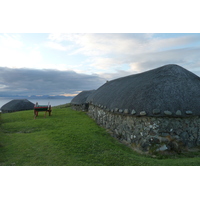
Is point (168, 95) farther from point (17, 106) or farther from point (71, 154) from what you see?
point (17, 106)

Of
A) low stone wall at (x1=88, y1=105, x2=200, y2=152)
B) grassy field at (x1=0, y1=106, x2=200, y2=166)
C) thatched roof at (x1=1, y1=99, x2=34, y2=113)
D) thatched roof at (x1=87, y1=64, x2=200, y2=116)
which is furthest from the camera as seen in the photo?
thatched roof at (x1=1, y1=99, x2=34, y2=113)

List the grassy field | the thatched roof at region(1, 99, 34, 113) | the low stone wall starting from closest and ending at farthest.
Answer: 1. the grassy field
2. the low stone wall
3. the thatched roof at region(1, 99, 34, 113)

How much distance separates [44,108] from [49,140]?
313 inches

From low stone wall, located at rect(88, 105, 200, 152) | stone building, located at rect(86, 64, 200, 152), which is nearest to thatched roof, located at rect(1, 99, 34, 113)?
stone building, located at rect(86, 64, 200, 152)

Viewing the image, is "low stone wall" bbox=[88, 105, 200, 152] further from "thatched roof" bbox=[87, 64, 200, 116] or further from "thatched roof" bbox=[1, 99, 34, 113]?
"thatched roof" bbox=[1, 99, 34, 113]

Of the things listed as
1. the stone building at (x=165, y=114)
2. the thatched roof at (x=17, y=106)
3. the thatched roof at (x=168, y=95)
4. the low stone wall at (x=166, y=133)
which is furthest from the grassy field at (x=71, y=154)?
the thatched roof at (x=17, y=106)

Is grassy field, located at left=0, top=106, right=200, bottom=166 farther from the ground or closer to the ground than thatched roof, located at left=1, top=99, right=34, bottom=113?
closer to the ground

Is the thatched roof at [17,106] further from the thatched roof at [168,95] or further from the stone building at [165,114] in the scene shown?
the stone building at [165,114]

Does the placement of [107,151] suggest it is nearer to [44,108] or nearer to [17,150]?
[17,150]

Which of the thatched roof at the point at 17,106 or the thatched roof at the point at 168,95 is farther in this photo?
the thatched roof at the point at 17,106

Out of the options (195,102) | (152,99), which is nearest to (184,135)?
(195,102)

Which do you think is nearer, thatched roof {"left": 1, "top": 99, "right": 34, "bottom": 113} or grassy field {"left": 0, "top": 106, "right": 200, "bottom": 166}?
grassy field {"left": 0, "top": 106, "right": 200, "bottom": 166}

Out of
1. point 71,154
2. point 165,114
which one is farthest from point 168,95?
point 71,154

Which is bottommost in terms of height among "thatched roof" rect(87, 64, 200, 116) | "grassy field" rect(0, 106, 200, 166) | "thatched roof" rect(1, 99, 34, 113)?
"grassy field" rect(0, 106, 200, 166)
